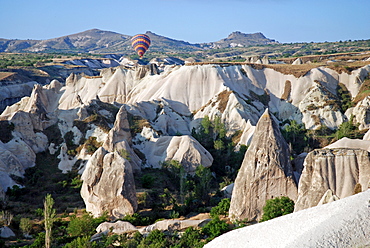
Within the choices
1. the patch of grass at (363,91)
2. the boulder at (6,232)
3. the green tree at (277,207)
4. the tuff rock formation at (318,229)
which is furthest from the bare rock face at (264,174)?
the patch of grass at (363,91)

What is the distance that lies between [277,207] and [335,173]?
448 cm

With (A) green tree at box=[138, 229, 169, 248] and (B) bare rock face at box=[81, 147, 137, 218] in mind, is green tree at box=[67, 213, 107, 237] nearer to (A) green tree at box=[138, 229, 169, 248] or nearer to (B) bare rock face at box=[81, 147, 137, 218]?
(B) bare rock face at box=[81, 147, 137, 218]

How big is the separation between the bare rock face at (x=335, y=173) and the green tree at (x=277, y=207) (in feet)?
7.87

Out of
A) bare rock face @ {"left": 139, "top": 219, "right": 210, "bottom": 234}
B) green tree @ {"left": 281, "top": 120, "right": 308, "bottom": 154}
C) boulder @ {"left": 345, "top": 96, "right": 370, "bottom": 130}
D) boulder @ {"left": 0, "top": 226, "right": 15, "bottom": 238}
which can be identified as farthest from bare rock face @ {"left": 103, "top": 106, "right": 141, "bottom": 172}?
boulder @ {"left": 345, "top": 96, "right": 370, "bottom": 130}

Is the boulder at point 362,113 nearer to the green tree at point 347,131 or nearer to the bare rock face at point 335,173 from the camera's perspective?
the green tree at point 347,131

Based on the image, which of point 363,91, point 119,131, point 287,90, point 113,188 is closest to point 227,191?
point 113,188

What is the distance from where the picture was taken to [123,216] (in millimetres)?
29750

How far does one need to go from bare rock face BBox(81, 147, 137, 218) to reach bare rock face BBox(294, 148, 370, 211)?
13836mm

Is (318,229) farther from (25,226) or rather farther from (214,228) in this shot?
(25,226)

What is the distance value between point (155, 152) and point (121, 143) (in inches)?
240

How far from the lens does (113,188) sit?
29984 millimetres

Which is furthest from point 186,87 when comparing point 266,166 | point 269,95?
point 266,166

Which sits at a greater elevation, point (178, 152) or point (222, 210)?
point (178, 152)

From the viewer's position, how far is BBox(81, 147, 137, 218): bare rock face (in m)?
29.9
